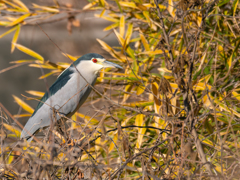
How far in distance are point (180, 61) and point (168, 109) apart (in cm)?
15

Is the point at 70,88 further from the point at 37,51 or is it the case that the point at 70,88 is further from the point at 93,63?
the point at 37,51

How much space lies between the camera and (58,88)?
1.83m

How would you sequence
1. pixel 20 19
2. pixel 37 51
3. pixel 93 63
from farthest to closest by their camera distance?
pixel 37 51 → pixel 20 19 → pixel 93 63

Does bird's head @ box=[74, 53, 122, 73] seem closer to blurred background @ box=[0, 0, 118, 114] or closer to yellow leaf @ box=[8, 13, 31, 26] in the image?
yellow leaf @ box=[8, 13, 31, 26]

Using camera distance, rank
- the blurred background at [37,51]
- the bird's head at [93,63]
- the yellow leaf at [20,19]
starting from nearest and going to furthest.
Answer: the bird's head at [93,63] → the yellow leaf at [20,19] → the blurred background at [37,51]

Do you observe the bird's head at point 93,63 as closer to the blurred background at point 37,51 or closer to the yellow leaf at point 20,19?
the yellow leaf at point 20,19

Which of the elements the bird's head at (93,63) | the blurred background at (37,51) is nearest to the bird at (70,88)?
the bird's head at (93,63)

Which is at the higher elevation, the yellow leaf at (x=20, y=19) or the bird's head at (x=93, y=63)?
the yellow leaf at (x=20, y=19)

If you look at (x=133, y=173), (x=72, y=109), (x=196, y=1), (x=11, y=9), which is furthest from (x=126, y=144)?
(x=11, y=9)

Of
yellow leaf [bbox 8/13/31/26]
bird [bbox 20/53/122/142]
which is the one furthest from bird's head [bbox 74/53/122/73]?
yellow leaf [bbox 8/13/31/26]

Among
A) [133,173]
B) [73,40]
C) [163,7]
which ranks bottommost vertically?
[133,173]

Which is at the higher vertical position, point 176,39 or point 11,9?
point 11,9

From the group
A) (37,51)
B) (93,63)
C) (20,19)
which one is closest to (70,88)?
(93,63)

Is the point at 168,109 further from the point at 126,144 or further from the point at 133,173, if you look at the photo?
the point at 133,173
